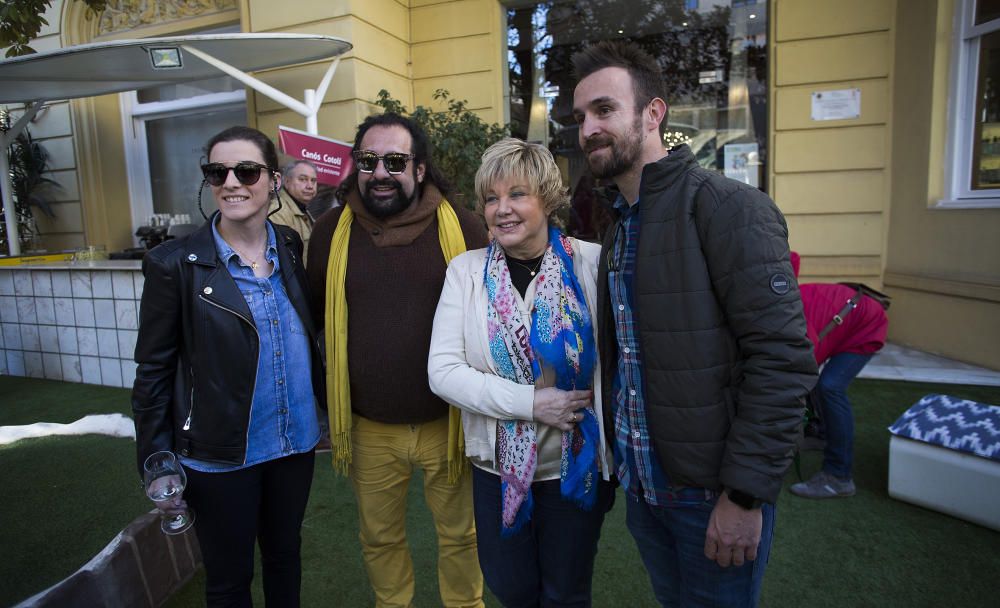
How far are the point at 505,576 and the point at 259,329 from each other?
3.63 ft

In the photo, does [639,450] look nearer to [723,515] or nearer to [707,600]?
[723,515]

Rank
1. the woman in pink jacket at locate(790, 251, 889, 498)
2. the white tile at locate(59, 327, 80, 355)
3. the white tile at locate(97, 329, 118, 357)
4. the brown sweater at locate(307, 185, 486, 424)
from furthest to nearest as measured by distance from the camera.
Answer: the white tile at locate(59, 327, 80, 355)
the white tile at locate(97, 329, 118, 357)
the woman in pink jacket at locate(790, 251, 889, 498)
the brown sweater at locate(307, 185, 486, 424)

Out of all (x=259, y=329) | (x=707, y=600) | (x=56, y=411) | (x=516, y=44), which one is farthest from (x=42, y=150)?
(x=707, y=600)

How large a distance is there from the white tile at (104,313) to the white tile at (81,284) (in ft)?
0.40

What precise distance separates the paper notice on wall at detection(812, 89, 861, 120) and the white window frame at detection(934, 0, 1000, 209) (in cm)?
75

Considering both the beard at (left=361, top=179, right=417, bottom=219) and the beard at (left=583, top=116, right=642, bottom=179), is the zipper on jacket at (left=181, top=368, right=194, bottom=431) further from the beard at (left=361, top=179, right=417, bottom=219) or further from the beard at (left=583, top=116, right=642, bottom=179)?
the beard at (left=583, top=116, right=642, bottom=179)

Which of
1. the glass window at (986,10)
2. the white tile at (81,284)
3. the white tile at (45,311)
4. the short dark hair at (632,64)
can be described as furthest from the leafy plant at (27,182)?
the glass window at (986,10)

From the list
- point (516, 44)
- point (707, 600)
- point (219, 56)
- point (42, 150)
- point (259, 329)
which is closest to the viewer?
point (707, 600)

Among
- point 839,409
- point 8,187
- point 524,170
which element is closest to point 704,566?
point 524,170

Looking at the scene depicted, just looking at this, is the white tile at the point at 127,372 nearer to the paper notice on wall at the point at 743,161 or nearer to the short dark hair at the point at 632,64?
the short dark hair at the point at 632,64

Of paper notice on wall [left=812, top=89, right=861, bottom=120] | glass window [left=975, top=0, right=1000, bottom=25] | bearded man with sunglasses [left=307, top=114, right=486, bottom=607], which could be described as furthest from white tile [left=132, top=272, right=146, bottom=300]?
glass window [left=975, top=0, right=1000, bottom=25]

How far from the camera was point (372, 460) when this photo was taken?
2203mm

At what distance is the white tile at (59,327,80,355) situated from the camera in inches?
216

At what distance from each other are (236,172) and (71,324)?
15.8 feet
